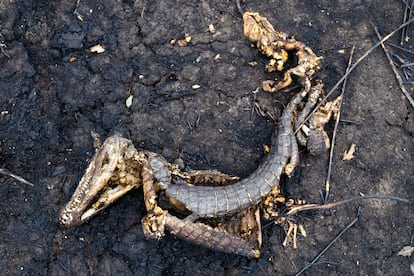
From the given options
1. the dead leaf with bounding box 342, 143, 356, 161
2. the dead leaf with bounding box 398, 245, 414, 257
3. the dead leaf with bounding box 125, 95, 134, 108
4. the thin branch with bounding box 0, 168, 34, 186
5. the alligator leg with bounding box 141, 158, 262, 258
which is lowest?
the dead leaf with bounding box 398, 245, 414, 257

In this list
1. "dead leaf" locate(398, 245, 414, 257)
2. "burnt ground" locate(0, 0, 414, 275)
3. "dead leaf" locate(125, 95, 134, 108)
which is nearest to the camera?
"burnt ground" locate(0, 0, 414, 275)

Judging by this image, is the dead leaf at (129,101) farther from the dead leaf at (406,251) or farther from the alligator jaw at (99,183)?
the dead leaf at (406,251)

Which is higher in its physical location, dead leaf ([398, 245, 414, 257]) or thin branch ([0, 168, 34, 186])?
thin branch ([0, 168, 34, 186])

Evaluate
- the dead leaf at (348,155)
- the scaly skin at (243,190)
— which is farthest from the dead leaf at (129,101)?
the dead leaf at (348,155)

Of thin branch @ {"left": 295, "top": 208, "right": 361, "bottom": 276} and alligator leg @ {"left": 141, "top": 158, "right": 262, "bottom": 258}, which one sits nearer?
alligator leg @ {"left": 141, "top": 158, "right": 262, "bottom": 258}

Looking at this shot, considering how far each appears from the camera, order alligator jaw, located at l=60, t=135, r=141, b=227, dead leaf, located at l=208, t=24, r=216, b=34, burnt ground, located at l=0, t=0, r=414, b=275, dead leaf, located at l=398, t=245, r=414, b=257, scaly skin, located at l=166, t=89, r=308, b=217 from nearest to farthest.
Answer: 1. alligator jaw, located at l=60, t=135, r=141, b=227
2. scaly skin, located at l=166, t=89, r=308, b=217
3. burnt ground, located at l=0, t=0, r=414, b=275
4. dead leaf, located at l=398, t=245, r=414, b=257
5. dead leaf, located at l=208, t=24, r=216, b=34

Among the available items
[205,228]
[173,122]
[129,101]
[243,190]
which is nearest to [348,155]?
[243,190]

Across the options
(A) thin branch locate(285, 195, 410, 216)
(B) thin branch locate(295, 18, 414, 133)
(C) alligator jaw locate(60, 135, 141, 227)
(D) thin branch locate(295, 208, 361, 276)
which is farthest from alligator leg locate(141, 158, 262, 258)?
(B) thin branch locate(295, 18, 414, 133)

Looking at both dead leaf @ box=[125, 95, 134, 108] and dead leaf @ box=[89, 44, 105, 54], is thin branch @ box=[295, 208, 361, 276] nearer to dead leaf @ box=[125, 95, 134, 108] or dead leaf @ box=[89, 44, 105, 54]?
dead leaf @ box=[125, 95, 134, 108]

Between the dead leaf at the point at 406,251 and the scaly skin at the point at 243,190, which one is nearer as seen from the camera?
the scaly skin at the point at 243,190
